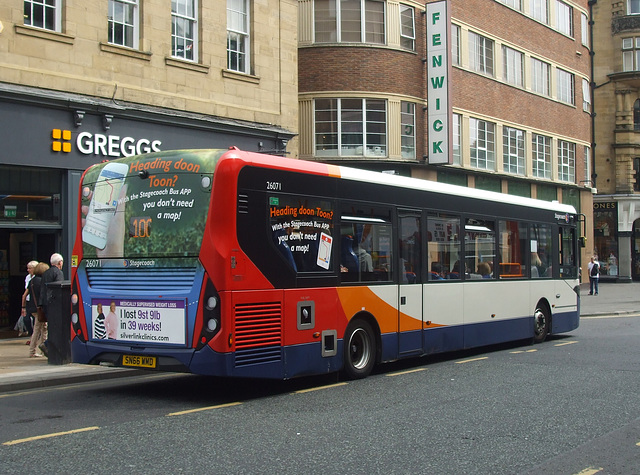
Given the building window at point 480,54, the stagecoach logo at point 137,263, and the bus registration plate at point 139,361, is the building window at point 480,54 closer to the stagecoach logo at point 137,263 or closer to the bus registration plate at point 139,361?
the stagecoach logo at point 137,263

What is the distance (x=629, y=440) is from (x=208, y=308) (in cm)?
452

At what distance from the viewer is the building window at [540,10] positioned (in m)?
35.7

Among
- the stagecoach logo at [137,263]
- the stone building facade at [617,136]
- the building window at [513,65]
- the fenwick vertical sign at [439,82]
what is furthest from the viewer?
the stone building facade at [617,136]

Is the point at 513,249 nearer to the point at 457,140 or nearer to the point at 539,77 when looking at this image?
the point at 457,140

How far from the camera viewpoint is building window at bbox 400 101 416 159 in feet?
88.6

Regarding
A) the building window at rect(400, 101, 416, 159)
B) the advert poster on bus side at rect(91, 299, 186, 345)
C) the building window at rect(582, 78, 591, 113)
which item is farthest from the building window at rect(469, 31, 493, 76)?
the advert poster on bus side at rect(91, 299, 186, 345)

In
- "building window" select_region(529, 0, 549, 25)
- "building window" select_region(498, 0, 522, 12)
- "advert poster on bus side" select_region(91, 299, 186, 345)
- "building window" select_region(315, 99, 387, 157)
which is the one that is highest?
"building window" select_region(529, 0, 549, 25)

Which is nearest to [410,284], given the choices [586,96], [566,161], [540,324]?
[540,324]

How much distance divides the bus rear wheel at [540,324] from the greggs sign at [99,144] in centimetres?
907

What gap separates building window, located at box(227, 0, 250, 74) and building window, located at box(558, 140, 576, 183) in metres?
21.8

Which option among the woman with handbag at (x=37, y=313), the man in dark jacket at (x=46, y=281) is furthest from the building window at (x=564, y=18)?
the man in dark jacket at (x=46, y=281)

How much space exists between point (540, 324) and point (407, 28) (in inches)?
563

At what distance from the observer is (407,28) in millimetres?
27297

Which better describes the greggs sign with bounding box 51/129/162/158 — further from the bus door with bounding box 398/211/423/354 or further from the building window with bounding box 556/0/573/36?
the building window with bounding box 556/0/573/36
